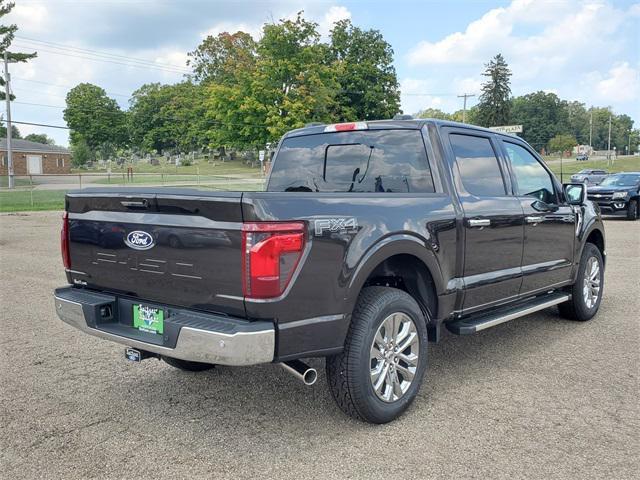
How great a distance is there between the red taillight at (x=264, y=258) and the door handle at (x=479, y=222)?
1.86m

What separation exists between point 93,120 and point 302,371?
10299cm

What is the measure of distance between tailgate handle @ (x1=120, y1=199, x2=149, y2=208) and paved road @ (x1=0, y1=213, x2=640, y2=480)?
1.38 meters

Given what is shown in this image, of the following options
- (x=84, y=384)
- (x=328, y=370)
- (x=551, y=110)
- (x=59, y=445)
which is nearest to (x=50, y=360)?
(x=84, y=384)

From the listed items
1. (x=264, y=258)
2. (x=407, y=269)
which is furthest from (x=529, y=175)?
(x=264, y=258)

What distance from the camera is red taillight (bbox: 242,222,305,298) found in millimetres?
2967

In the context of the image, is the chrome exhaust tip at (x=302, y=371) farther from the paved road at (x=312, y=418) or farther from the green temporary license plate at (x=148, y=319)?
the green temporary license plate at (x=148, y=319)

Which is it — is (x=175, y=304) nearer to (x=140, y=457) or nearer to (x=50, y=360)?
(x=140, y=457)

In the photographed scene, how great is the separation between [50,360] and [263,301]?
2.88m

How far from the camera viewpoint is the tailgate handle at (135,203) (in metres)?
3.39

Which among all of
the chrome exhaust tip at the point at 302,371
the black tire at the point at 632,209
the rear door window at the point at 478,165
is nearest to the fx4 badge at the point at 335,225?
the chrome exhaust tip at the point at 302,371

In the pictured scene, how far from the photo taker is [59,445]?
3.35m

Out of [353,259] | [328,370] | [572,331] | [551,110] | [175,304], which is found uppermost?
[551,110]

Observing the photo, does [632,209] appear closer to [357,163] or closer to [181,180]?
[357,163]

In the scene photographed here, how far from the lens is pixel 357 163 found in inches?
180
